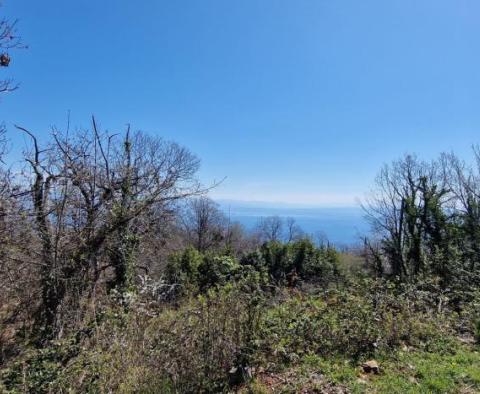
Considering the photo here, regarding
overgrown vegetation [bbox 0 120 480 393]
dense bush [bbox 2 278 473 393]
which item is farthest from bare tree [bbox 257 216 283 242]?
dense bush [bbox 2 278 473 393]

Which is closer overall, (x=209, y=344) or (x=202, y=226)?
(x=209, y=344)

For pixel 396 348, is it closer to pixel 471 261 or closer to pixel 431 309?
pixel 431 309

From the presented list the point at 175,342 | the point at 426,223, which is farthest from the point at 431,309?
the point at 426,223

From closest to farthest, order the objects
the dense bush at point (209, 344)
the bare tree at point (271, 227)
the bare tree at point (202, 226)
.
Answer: the dense bush at point (209, 344) → the bare tree at point (202, 226) → the bare tree at point (271, 227)

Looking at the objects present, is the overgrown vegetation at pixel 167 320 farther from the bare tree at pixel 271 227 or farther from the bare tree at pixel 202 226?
the bare tree at pixel 271 227

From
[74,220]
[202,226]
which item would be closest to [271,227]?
[202,226]

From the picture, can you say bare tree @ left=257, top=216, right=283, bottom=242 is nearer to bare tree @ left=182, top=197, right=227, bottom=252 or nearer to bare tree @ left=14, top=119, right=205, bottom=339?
bare tree @ left=182, top=197, right=227, bottom=252

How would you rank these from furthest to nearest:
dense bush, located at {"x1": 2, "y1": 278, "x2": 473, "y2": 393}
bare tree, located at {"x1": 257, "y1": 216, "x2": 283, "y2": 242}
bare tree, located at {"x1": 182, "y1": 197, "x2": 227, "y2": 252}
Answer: bare tree, located at {"x1": 257, "y1": 216, "x2": 283, "y2": 242} < bare tree, located at {"x1": 182, "y1": 197, "x2": 227, "y2": 252} < dense bush, located at {"x1": 2, "y1": 278, "x2": 473, "y2": 393}

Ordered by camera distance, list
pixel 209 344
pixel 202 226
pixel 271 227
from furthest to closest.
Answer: pixel 271 227 < pixel 202 226 < pixel 209 344

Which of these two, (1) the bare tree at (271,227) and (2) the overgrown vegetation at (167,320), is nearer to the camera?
(2) the overgrown vegetation at (167,320)

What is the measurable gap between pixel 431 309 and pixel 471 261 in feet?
20.5

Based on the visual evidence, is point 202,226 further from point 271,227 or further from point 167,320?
point 167,320

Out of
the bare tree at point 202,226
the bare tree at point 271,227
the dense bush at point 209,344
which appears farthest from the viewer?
the bare tree at point 271,227

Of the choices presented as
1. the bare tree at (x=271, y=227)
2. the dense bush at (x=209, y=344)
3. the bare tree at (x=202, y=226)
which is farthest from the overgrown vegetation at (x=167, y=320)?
the bare tree at (x=271, y=227)
